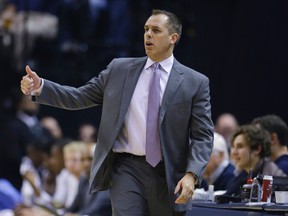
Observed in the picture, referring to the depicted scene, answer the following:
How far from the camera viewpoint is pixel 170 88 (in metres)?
7.48

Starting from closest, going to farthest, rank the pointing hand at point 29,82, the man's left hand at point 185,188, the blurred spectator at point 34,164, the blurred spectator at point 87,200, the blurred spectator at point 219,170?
the man's left hand at point 185,188
the pointing hand at point 29,82
the blurred spectator at point 219,170
the blurred spectator at point 87,200
the blurred spectator at point 34,164

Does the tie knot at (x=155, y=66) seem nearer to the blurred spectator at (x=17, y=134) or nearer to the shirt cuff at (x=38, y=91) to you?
the shirt cuff at (x=38, y=91)

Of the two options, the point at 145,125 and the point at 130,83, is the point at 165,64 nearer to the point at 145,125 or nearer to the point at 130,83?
the point at 130,83

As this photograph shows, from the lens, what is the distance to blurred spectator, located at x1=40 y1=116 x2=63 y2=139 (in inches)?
627

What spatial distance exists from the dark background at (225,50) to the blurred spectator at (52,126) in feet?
2.11

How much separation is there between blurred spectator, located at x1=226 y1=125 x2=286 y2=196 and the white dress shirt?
74.0 inches

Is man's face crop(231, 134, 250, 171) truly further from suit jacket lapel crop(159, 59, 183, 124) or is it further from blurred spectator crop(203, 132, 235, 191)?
suit jacket lapel crop(159, 59, 183, 124)

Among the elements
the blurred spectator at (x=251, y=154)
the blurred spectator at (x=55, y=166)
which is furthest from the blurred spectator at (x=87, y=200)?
the blurred spectator at (x=251, y=154)

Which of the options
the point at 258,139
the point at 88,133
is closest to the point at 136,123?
the point at 258,139

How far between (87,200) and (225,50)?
3647 mm

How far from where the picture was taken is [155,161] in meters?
7.36

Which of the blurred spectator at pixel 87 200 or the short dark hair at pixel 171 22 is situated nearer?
the short dark hair at pixel 171 22

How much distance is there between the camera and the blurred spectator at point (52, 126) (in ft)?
52.2

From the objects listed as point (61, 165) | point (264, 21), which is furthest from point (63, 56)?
point (264, 21)
